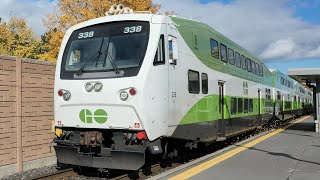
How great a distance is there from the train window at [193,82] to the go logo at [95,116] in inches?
96.9

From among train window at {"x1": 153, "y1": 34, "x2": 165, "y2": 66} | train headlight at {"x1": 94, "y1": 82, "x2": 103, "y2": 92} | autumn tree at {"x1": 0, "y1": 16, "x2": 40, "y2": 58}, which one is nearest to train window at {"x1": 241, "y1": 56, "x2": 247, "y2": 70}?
train window at {"x1": 153, "y1": 34, "x2": 165, "y2": 66}

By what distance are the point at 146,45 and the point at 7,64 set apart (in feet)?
12.0

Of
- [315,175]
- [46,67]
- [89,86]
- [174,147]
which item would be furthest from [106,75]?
[315,175]

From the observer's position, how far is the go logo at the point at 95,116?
7.93m

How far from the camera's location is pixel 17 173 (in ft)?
31.8

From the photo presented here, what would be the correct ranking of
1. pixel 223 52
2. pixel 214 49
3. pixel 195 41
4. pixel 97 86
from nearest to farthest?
pixel 97 86
pixel 195 41
pixel 214 49
pixel 223 52

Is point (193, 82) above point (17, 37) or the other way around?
the other way around

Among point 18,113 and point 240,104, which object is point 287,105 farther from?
point 18,113

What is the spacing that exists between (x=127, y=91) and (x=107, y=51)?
Result: 1178 millimetres

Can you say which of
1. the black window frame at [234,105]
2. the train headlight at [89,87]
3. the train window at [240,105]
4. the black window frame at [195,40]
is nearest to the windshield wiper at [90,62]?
the train headlight at [89,87]

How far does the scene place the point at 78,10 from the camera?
30094mm

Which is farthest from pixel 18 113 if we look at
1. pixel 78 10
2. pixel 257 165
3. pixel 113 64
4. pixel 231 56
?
pixel 78 10

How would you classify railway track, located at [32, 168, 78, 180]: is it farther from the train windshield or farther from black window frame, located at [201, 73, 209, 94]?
black window frame, located at [201, 73, 209, 94]

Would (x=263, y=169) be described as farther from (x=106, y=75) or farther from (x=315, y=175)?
(x=106, y=75)
